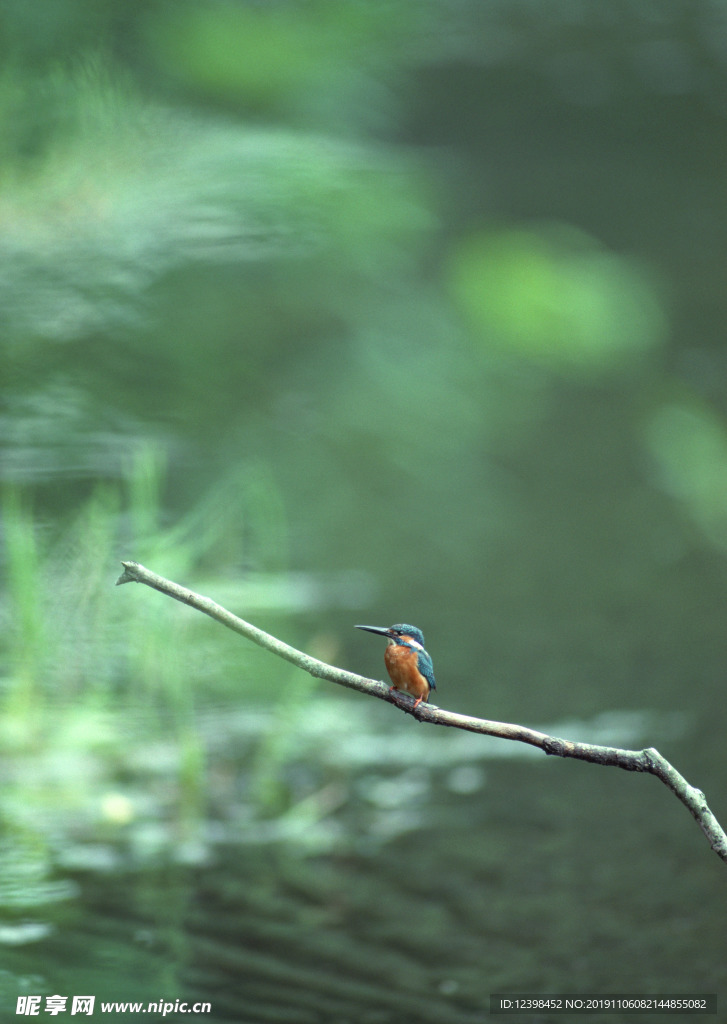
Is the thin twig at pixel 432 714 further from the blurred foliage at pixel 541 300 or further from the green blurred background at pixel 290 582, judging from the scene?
the blurred foliage at pixel 541 300

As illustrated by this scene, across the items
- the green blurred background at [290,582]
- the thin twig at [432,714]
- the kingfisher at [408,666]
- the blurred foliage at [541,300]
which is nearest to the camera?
the thin twig at [432,714]

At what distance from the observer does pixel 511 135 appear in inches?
254

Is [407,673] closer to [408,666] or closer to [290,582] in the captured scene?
[408,666]

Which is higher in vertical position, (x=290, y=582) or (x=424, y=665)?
(x=290, y=582)

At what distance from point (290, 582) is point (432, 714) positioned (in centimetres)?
263

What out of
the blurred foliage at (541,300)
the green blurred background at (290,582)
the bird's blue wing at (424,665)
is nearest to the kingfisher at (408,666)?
the bird's blue wing at (424,665)

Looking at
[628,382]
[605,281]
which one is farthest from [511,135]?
[605,281]

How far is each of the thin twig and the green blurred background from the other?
91 centimetres

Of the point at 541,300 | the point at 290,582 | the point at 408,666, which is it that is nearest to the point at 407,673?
the point at 408,666

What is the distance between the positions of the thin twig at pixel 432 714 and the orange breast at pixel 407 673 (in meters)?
0.02

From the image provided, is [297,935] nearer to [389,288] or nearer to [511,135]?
[389,288]

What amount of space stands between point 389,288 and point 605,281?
875 millimetres

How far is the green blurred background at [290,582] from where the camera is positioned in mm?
1790

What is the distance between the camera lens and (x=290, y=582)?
134 inches
